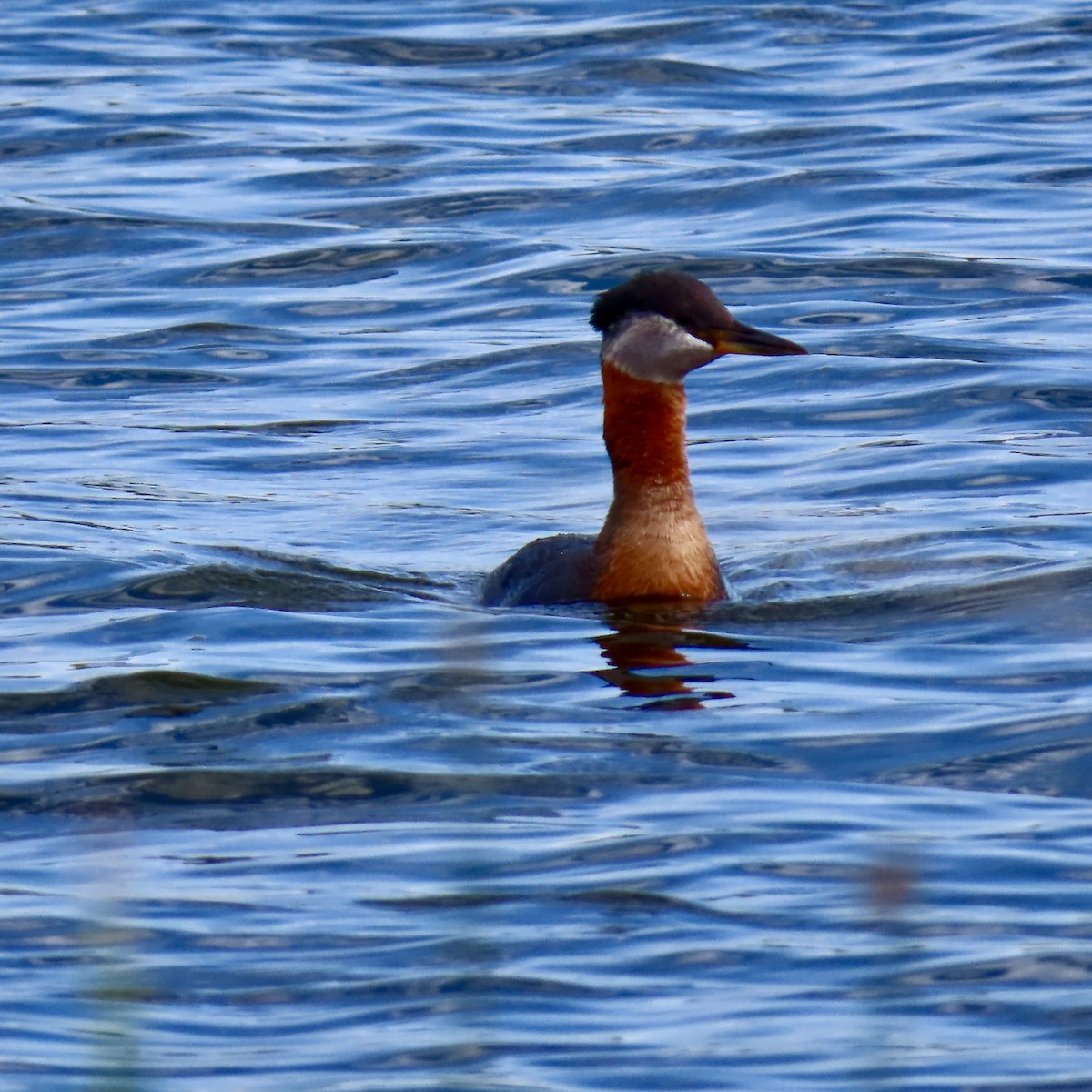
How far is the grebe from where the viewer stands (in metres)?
9.80

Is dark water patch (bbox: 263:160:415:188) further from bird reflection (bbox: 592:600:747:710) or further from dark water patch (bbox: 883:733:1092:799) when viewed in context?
dark water patch (bbox: 883:733:1092:799)

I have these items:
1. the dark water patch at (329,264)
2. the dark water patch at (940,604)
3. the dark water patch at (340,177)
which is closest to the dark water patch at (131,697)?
the dark water patch at (940,604)

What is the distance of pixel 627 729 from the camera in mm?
7930

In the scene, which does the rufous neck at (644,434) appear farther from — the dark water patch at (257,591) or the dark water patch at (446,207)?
the dark water patch at (446,207)

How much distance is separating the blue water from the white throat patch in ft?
3.36

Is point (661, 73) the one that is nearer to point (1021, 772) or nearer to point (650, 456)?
point (650, 456)

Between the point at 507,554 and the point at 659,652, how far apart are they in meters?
2.30

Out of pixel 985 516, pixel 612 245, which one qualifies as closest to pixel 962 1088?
pixel 985 516

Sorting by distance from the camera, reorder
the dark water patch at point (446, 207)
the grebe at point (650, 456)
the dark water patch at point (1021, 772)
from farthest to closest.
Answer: the dark water patch at point (446, 207) → the grebe at point (650, 456) → the dark water patch at point (1021, 772)

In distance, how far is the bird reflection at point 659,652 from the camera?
8.45m

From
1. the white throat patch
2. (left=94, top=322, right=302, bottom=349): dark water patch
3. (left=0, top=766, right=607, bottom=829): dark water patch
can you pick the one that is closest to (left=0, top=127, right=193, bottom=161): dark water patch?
(left=94, top=322, right=302, bottom=349): dark water patch

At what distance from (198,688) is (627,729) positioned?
1.55m

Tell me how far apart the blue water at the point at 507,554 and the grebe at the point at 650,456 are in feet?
0.72

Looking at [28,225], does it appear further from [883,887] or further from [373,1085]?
[883,887]
